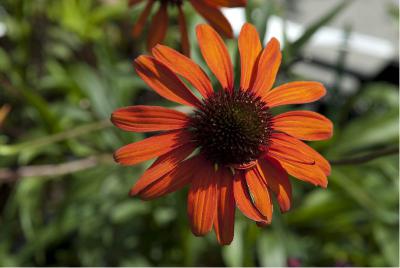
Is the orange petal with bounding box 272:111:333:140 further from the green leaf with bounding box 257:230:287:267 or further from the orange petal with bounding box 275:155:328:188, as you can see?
the green leaf with bounding box 257:230:287:267

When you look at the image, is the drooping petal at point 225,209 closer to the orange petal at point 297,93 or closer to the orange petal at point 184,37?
the orange petal at point 297,93

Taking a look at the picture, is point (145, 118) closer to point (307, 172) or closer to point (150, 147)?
point (150, 147)

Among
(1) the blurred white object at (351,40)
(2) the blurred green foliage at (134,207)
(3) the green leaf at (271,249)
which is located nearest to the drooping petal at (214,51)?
(2) the blurred green foliage at (134,207)

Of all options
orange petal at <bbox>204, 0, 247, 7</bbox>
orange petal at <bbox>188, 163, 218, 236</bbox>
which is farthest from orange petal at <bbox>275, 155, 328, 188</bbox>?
orange petal at <bbox>204, 0, 247, 7</bbox>

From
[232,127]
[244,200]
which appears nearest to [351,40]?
[232,127]

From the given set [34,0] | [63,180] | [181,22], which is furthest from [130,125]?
[34,0]

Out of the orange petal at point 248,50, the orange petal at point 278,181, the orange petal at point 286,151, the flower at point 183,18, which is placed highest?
the flower at point 183,18
